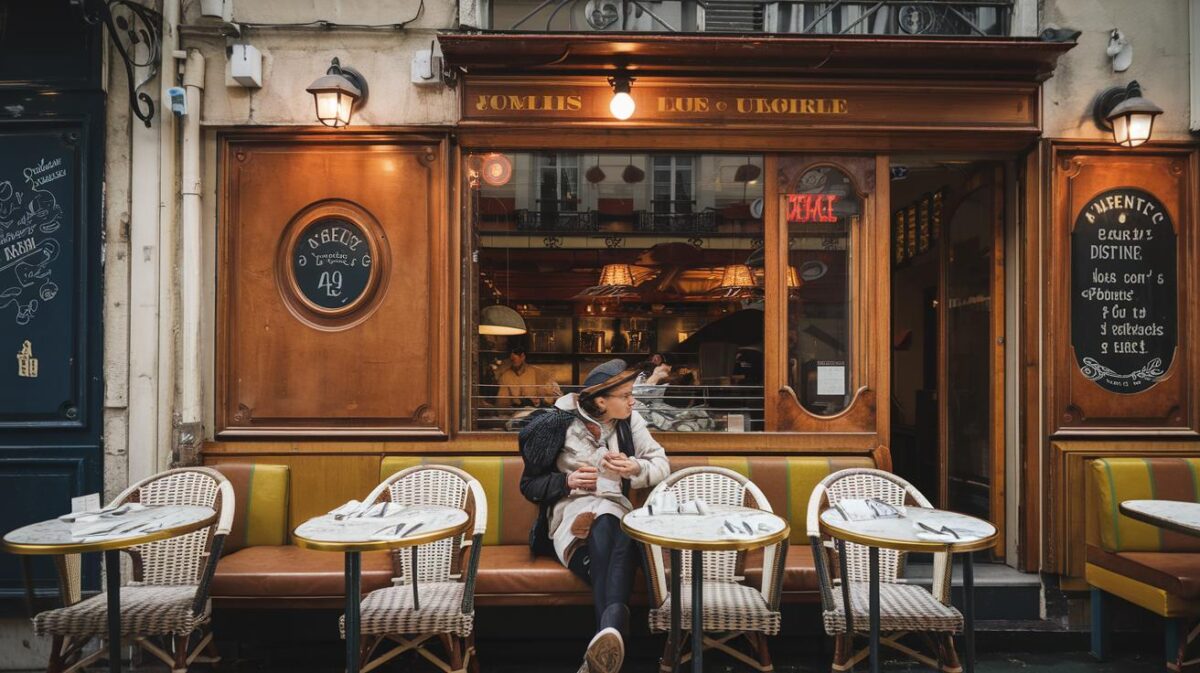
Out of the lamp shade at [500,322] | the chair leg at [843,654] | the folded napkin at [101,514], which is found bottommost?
the chair leg at [843,654]

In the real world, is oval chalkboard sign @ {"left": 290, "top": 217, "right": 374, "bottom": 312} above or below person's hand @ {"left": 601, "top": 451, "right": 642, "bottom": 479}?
above

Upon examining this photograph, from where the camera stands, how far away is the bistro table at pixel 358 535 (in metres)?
3.34

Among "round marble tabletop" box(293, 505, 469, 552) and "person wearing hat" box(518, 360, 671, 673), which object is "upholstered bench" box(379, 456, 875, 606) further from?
"round marble tabletop" box(293, 505, 469, 552)

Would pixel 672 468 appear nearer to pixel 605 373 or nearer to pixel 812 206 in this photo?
pixel 605 373

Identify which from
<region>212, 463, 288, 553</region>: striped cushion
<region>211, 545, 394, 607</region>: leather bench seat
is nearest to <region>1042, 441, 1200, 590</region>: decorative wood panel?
<region>211, 545, 394, 607</region>: leather bench seat

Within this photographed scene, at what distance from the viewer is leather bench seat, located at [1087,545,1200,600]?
4.18 m

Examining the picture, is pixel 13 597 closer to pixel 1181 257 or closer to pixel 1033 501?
pixel 1033 501

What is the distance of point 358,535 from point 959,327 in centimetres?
545

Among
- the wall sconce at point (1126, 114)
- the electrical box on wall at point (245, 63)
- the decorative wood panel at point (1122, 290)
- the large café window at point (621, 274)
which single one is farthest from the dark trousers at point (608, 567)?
the wall sconce at point (1126, 114)

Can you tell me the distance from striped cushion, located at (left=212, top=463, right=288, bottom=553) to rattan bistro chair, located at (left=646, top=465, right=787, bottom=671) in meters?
2.60

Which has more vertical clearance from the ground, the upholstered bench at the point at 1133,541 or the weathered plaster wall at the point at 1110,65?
the weathered plaster wall at the point at 1110,65

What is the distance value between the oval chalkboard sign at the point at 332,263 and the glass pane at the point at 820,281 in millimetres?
3104

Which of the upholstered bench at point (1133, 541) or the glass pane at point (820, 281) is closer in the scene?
the upholstered bench at point (1133, 541)

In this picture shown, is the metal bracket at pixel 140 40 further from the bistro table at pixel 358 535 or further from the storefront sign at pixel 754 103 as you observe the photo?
the bistro table at pixel 358 535
